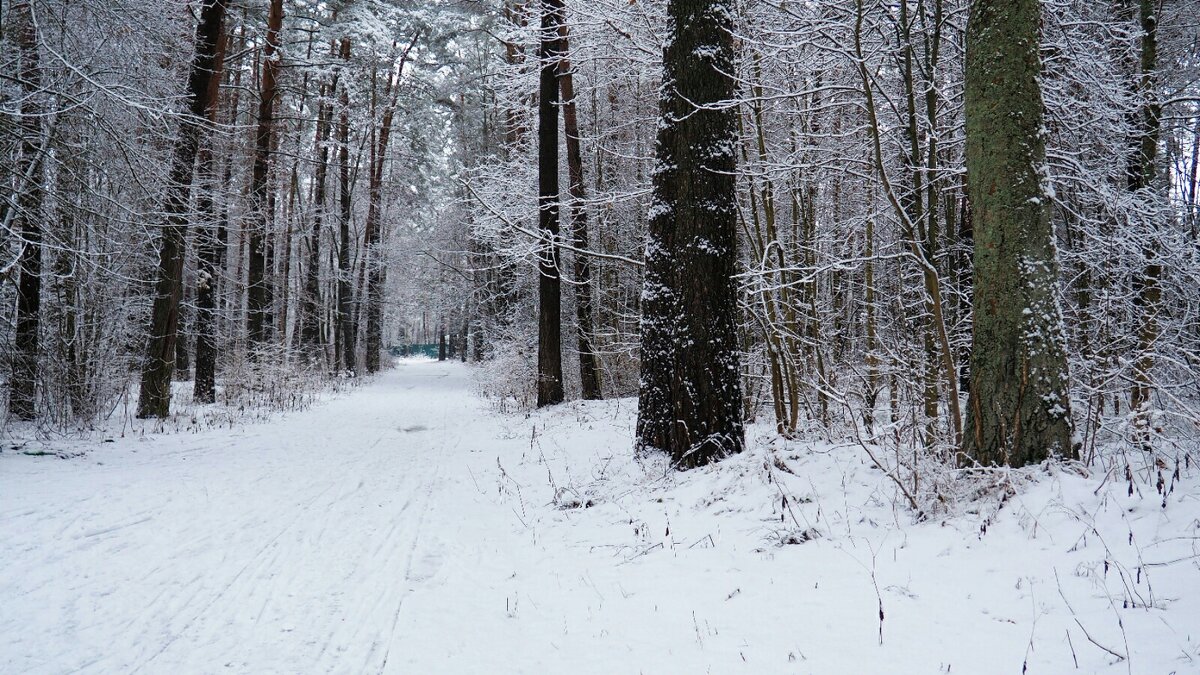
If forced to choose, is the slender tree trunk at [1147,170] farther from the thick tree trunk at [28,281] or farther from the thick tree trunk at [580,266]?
the thick tree trunk at [28,281]

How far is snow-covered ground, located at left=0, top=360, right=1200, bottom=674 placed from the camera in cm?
246

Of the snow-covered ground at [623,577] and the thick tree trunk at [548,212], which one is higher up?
the thick tree trunk at [548,212]

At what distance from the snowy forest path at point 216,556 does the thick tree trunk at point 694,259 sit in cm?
213

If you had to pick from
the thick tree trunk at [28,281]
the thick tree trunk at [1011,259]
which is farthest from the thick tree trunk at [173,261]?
the thick tree trunk at [1011,259]

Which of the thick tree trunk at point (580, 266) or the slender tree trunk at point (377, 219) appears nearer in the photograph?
the thick tree trunk at point (580, 266)

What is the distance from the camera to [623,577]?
3668 mm

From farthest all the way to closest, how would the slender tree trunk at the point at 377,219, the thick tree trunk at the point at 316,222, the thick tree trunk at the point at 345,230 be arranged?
the slender tree trunk at the point at 377,219, the thick tree trunk at the point at 345,230, the thick tree trunk at the point at 316,222

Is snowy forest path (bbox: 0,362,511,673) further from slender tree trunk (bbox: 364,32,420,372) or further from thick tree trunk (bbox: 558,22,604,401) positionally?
slender tree trunk (bbox: 364,32,420,372)

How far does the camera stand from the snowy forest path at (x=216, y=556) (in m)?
2.88

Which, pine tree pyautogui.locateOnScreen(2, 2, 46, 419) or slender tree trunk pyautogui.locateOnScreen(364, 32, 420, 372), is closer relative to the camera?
pine tree pyautogui.locateOnScreen(2, 2, 46, 419)

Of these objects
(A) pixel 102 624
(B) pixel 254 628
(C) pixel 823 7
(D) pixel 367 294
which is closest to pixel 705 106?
(C) pixel 823 7

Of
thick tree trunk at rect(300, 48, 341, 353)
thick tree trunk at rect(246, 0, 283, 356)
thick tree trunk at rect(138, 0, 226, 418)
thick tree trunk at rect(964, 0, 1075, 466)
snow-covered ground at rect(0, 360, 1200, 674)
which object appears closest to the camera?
snow-covered ground at rect(0, 360, 1200, 674)

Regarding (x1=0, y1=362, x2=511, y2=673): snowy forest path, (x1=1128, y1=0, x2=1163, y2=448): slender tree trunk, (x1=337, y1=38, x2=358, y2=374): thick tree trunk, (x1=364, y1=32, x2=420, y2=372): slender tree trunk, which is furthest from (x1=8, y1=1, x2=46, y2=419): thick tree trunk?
(x1=364, y1=32, x2=420, y2=372): slender tree trunk

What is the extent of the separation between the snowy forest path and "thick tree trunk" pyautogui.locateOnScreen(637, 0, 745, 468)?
83.9 inches
